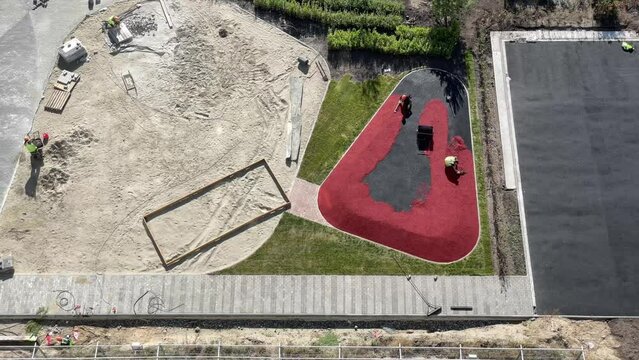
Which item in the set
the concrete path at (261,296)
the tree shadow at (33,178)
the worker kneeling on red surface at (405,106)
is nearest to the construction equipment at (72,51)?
the tree shadow at (33,178)

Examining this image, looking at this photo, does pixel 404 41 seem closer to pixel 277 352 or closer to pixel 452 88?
pixel 452 88

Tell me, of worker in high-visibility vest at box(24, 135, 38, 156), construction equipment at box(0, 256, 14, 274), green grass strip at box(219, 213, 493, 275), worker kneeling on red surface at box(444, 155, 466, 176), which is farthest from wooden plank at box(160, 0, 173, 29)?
worker kneeling on red surface at box(444, 155, 466, 176)

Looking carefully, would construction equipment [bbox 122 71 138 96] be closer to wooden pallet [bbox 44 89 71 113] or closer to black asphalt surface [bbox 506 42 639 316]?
wooden pallet [bbox 44 89 71 113]

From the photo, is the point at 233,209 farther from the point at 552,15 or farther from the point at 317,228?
the point at 552,15

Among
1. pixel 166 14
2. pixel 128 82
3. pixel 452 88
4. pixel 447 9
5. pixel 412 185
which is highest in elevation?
pixel 447 9

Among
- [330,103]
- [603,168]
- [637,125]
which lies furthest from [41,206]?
[637,125]

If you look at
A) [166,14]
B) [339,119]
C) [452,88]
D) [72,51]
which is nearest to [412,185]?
[339,119]
